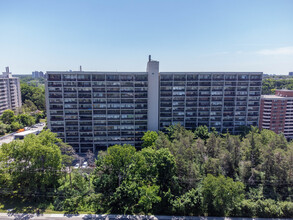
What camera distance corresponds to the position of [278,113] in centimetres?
8156

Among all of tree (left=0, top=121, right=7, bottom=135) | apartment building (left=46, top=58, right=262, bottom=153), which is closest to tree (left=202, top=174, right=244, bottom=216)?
apartment building (left=46, top=58, right=262, bottom=153)

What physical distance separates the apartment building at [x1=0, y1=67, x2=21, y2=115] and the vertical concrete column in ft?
293

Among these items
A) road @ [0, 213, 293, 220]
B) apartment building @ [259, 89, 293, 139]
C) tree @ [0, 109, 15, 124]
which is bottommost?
road @ [0, 213, 293, 220]

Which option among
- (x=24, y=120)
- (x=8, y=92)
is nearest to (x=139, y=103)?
(x=24, y=120)

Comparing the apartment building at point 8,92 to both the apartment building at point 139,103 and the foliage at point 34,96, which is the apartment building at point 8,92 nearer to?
the foliage at point 34,96

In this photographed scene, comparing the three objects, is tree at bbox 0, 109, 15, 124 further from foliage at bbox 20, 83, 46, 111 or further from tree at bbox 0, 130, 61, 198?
tree at bbox 0, 130, 61, 198

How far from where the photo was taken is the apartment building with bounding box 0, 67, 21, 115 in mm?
108938

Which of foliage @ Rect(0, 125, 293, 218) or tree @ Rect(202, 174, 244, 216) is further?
foliage @ Rect(0, 125, 293, 218)

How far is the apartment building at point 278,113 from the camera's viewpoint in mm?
81250

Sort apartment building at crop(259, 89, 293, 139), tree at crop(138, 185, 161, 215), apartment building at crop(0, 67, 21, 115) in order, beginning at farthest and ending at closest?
apartment building at crop(0, 67, 21, 115)
apartment building at crop(259, 89, 293, 139)
tree at crop(138, 185, 161, 215)

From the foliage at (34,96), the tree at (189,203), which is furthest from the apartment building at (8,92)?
the tree at (189,203)

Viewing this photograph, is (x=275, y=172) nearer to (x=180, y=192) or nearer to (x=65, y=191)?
(x=180, y=192)

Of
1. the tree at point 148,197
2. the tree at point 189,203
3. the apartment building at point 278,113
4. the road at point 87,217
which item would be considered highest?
the apartment building at point 278,113

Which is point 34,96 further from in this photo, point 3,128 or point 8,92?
point 3,128
